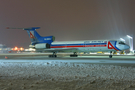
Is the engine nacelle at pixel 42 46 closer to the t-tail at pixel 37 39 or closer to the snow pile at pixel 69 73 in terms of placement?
the t-tail at pixel 37 39

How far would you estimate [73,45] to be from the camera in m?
31.2

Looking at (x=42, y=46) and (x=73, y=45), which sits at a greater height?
(x=73, y=45)

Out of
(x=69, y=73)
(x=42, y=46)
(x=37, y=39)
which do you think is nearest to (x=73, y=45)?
(x=42, y=46)

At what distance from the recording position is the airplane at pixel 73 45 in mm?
28141

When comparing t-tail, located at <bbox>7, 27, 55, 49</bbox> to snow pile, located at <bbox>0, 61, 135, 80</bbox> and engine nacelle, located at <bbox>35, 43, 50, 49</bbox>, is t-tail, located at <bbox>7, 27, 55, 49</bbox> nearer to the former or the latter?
engine nacelle, located at <bbox>35, 43, 50, 49</bbox>

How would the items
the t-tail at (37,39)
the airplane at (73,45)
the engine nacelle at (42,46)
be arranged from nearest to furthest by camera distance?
1. the airplane at (73,45)
2. the engine nacelle at (42,46)
3. the t-tail at (37,39)

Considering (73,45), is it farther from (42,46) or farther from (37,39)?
(37,39)

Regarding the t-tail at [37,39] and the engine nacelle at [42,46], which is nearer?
the engine nacelle at [42,46]

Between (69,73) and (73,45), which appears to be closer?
(69,73)

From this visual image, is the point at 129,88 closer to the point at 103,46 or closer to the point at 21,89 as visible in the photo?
the point at 21,89

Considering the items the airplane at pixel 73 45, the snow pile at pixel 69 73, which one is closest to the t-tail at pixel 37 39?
the airplane at pixel 73 45

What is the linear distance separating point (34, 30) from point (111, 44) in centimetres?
1800

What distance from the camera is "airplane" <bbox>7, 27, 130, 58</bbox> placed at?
92.3ft

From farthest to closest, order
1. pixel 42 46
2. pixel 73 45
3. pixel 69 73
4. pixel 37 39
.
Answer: pixel 37 39
pixel 42 46
pixel 73 45
pixel 69 73
